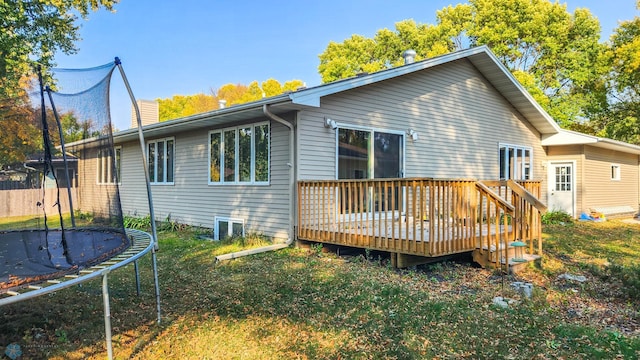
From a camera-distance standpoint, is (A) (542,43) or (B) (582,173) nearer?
(B) (582,173)

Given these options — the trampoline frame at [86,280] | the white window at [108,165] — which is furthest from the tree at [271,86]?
the trampoline frame at [86,280]

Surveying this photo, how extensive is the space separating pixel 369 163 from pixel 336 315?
182 inches

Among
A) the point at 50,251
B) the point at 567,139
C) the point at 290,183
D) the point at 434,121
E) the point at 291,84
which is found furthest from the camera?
the point at 291,84

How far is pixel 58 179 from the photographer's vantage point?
11.7 ft

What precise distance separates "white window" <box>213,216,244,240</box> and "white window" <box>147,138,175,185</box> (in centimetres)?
250

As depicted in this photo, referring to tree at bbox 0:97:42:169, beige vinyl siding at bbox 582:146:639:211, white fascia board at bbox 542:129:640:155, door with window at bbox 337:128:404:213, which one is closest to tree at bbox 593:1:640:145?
beige vinyl siding at bbox 582:146:639:211

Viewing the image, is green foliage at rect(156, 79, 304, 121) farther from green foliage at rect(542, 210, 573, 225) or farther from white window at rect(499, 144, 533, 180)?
green foliage at rect(542, 210, 573, 225)

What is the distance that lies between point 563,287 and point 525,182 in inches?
100.0

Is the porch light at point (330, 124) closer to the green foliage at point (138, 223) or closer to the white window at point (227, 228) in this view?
the white window at point (227, 228)

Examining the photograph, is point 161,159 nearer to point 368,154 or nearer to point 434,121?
point 368,154

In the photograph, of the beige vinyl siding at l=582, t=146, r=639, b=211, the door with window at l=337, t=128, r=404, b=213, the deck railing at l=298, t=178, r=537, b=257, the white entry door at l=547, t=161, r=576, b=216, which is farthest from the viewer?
the beige vinyl siding at l=582, t=146, r=639, b=211

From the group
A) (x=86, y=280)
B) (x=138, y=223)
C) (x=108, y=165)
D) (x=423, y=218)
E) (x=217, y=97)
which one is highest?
(x=217, y=97)

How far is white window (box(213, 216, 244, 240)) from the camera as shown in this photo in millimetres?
8541

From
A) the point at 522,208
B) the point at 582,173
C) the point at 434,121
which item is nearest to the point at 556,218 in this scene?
the point at 582,173
